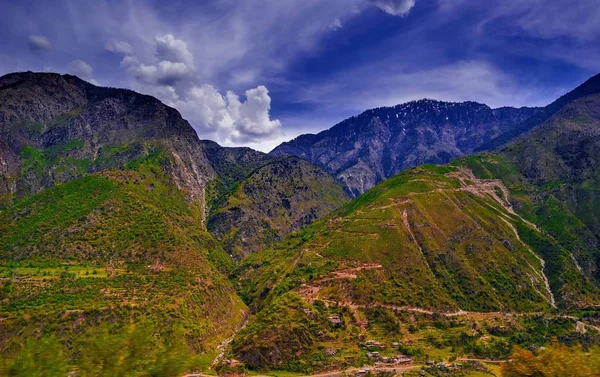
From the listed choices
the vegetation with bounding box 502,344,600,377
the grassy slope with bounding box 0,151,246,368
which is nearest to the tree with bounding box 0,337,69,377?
the vegetation with bounding box 502,344,600,377

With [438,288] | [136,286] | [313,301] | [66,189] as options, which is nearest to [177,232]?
[136,286]

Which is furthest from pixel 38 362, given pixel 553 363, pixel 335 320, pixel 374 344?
pixel 335 320

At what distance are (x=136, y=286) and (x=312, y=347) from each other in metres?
64.2

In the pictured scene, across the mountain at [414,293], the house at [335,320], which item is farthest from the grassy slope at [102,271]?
the house at [335,320]

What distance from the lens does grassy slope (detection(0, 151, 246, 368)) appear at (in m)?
110

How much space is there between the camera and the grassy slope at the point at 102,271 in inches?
4318

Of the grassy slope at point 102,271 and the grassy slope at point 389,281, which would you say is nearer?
the grassy slope at point 102,271

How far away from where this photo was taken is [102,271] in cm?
14075

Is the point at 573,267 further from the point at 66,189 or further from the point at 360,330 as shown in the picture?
the point at 66,189

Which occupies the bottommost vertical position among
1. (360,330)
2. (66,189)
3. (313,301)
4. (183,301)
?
(360,330)

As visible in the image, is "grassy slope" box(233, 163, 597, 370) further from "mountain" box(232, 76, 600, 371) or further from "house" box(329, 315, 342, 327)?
"house" box(329, 315, 342, 327)

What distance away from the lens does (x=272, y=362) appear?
4520 inches

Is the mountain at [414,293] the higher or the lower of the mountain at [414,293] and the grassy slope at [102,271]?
A: the lower

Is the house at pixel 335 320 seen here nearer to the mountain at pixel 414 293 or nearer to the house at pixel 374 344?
the mountain at pixel 414 293
